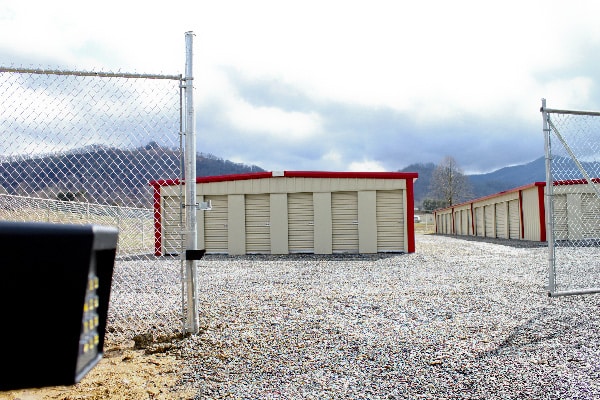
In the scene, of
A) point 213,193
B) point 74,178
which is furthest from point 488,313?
point 213,193

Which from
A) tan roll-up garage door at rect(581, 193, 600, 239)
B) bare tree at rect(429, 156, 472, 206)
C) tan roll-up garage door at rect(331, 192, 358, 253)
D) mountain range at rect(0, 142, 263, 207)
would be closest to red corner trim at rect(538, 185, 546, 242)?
tan roll-up garage door at rect(581, 193, 600, 239)

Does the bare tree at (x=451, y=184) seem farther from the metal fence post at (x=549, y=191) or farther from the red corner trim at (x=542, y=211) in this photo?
the metal fence post at (x=549, y=191)

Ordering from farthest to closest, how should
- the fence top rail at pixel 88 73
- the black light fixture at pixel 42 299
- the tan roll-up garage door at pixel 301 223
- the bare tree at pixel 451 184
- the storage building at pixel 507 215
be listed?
the bare tree at pixel 451 184 → the storage building at pixel 507 215 → the tan roll-up garage door at pixel 301 223 → the fence top rail at pixel 88 73 → the black light fixture at pixel 42 299

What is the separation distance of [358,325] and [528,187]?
Answer: 16601 mm

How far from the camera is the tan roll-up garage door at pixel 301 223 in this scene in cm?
1418

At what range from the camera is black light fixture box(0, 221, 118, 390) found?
1101mm

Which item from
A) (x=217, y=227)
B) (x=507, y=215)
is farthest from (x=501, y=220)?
(x=217, y=227)

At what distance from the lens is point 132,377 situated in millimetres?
3279

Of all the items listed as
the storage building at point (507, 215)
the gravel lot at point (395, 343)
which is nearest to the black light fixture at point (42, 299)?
the gravel lot at point (395, 343)

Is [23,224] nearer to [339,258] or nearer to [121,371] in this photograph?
[121,371]

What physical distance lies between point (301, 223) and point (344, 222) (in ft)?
4.33

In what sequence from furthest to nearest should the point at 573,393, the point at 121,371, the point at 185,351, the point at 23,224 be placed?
the point at 185,351 → the point at 121,371 → the point at 573,393 → the point at 23,224

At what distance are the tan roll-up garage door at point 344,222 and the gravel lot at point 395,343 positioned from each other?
6.72 m

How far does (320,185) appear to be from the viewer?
551 inches
